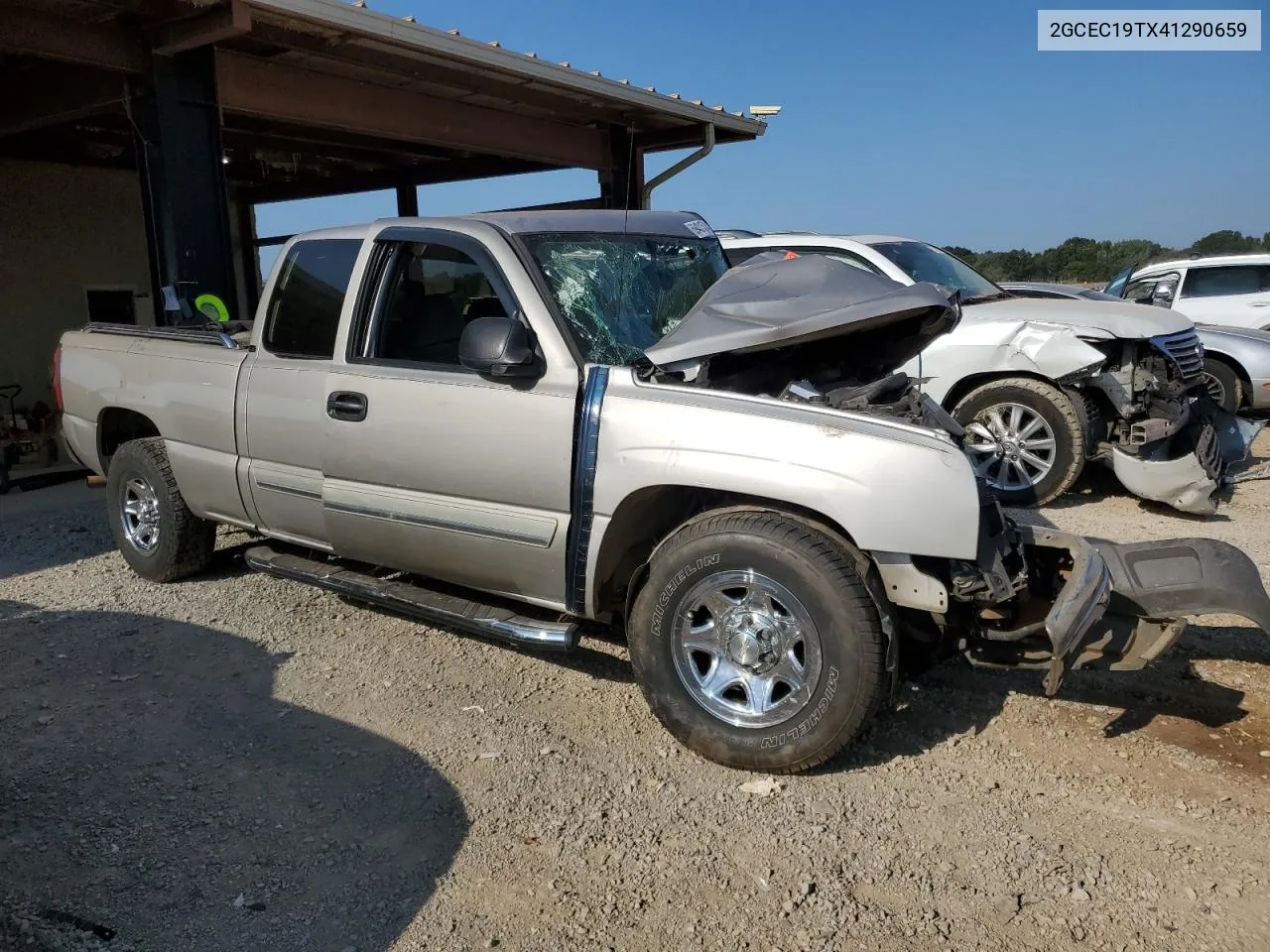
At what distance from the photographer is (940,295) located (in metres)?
3.58

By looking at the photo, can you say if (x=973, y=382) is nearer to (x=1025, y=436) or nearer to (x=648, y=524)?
(x=1025, y=436)

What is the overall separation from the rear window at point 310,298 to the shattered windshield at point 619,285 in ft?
3.45

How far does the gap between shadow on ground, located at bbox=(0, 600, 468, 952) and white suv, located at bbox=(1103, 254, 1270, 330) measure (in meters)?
12.6

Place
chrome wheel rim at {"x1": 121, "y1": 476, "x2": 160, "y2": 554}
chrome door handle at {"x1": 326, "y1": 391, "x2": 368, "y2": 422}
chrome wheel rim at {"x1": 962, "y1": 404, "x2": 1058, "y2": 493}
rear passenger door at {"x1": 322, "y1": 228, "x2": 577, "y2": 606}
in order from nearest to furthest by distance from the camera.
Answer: rear passenger door at {"x1": 322, "y1": 228, "x2": 577, "y2": 606} → chrome door handle at {"x1": 326, "y1": 391, "x2": 368, "y2": 422} → chrome wheel rim at {"x1": 121, "y1": 476, "x2": 160, "y2": 554} → chrome wheel rim at {"x1": 962, "y1": 404, "x2": 1058, "y2": 493}

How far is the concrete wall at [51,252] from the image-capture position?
478 inches

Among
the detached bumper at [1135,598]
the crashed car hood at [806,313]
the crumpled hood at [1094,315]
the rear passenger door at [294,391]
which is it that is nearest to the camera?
the detached bumper at [1135,598]

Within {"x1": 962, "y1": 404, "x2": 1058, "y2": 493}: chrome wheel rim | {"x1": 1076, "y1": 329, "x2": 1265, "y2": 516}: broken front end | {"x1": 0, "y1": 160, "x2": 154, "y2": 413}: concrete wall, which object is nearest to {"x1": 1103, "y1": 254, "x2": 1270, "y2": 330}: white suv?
{"x1": 1076, "y1": 329, "x2": 1265, "y2": 516}: broken front end

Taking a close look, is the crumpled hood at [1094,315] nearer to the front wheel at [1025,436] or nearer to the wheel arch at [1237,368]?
the front wheel at [1025,436]

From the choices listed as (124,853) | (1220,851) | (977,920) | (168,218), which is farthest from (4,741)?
(168,218)

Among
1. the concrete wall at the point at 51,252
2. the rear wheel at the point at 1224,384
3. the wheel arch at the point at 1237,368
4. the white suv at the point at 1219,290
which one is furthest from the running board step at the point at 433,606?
the white suv at the point at 1219,290

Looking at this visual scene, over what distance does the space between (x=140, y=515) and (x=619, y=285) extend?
339 cm

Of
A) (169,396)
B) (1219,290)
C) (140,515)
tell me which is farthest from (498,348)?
(1219,290)

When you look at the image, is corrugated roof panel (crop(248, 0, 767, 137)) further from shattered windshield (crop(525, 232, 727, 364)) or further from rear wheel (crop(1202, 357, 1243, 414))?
rear wheel (crop(1202, 357, 1243, 414))

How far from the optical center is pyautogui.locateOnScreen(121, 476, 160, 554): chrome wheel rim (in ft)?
18.5
